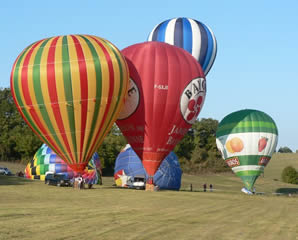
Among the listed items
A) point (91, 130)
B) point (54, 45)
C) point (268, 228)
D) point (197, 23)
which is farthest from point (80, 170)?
point (197, 23)

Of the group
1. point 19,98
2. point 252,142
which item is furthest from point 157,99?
point 252,142

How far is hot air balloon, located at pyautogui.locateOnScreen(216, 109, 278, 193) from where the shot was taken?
44.2 meters

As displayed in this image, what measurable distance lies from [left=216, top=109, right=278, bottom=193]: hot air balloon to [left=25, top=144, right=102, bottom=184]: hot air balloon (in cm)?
1107

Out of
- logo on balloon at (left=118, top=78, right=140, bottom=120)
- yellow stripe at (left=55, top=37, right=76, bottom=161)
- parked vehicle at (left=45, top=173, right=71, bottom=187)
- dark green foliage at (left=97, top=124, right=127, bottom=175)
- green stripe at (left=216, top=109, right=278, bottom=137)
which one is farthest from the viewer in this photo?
dark green foliage at (left=97, top=124, right=127, bottom=175)

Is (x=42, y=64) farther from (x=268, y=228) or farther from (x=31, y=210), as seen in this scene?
(x=268, y=228)

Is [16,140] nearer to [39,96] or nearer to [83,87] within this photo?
[39,96]

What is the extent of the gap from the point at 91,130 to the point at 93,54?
453cm

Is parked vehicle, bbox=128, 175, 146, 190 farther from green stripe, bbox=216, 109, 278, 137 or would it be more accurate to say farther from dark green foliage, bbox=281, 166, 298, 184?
dark green foliage, bbox=281, 166, 298, 184

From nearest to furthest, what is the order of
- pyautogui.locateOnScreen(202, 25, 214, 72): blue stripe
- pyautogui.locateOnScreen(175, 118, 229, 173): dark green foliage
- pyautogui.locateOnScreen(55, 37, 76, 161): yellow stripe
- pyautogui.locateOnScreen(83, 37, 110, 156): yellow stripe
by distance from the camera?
pyautogui.locateOnScreen(55, 37, 76, 161): yellow stripe, pyautogui.locateOnScreen(83, 37, 110, 156): yellow stripe, pyautogui.locateOnScreen(202, 25, 214, 72): blue stripe, pyautogui.locateOnScreen(175, 118, 229, 173): dark green foliage

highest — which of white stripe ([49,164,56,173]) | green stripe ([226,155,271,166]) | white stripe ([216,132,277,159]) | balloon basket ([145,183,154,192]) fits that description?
white stripe ([216,132,277,159])

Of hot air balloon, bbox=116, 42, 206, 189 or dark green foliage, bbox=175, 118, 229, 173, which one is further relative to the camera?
dark green foliage, bbox=175, 118, 229, 173

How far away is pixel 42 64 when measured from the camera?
32.1m

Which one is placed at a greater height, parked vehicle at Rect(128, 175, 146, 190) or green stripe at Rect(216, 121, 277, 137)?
green stripe at Rect(216, 121, 277, 137)

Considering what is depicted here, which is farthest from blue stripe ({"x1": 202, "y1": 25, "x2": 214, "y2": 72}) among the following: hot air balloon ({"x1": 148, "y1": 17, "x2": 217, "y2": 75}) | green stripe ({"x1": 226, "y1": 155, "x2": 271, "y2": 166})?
green stripe ({"x1": 226, "y1": 155, "x2": 271, "y2": 166})
